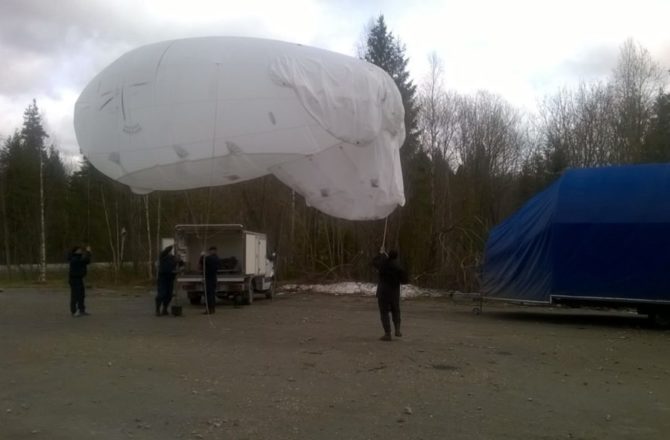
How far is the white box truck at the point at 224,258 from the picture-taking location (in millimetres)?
22234

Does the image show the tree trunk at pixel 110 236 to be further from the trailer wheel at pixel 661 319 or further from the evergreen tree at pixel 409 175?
the trailer wheel at pixel 661 319

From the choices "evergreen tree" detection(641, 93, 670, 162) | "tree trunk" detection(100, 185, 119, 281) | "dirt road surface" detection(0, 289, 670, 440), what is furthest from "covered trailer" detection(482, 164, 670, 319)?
"tree trunk" detection(100, 185, 119, 281)

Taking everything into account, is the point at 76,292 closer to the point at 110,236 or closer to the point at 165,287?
the point at 165,287

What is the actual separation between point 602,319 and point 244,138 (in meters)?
14.1

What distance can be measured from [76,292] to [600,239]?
13428 millimetres

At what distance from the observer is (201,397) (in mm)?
7973

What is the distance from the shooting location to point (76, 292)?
17.6 meters

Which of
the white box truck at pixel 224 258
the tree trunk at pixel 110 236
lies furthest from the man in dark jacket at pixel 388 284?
the tree trunk at pixel 110 236

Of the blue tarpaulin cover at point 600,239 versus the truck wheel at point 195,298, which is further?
the truck wheel at point 195,298

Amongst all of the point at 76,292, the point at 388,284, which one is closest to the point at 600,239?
the point at 388,284

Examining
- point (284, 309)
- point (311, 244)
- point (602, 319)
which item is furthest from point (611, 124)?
point (284, 309)

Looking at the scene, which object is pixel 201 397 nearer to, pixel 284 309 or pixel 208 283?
pixel 208 283

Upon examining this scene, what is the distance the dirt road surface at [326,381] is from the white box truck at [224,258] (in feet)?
17.6

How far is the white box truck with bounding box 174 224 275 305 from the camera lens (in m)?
22.2
